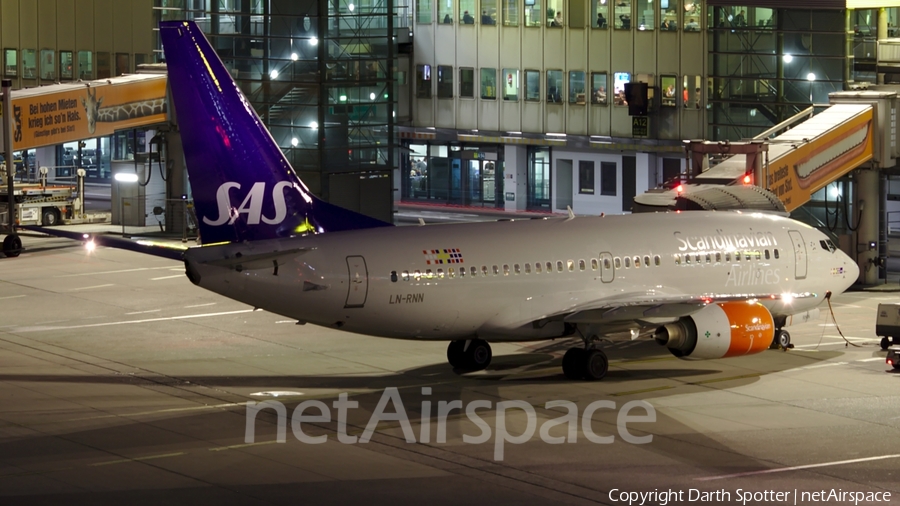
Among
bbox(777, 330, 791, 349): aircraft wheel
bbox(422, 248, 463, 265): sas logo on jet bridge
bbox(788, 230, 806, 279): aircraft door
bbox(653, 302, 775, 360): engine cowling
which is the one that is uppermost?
bbox(422, 248, 463, 265): sas logo on jet bridge

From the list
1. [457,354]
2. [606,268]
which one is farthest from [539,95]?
[457,354]

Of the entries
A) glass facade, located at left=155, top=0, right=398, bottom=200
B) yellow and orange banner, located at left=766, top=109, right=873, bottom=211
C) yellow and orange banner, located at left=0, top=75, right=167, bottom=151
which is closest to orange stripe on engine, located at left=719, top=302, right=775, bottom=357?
yellow and orange banner, located at left=766, top=109, right=873, bottom=211

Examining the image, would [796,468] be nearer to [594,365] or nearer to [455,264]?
[594,365]

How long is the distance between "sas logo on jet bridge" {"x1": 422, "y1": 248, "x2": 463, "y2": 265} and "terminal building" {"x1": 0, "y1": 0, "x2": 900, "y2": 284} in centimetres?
1351

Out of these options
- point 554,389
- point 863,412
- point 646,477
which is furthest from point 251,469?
point 863,412

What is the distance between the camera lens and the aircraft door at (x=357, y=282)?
104ft

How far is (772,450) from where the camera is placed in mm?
27281

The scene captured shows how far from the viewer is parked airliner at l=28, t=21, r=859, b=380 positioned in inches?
1228

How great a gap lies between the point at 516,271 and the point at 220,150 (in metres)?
8.12

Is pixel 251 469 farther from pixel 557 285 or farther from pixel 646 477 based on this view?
pixel 557 285

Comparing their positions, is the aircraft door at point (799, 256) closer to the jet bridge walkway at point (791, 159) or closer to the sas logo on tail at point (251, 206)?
the jet bridge walkway at point (791, 159)

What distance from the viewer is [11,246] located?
60.0 m

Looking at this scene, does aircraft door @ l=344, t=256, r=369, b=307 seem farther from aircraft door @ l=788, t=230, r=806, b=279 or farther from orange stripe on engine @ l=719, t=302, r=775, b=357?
aircraft door @ l=788, t=230, r=806, b=279

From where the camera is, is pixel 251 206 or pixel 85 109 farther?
pixel 85 109
